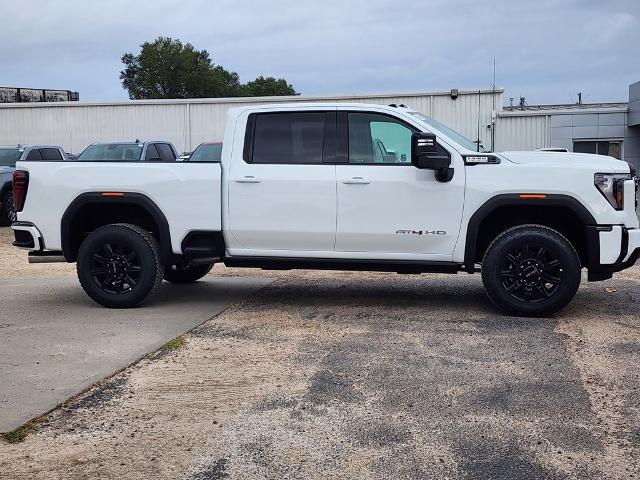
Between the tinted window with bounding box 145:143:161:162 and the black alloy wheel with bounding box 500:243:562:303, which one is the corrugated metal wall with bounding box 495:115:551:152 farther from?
the black alloy wheel with bounding box 500:243:562:303

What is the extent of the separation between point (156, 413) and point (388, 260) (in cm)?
321

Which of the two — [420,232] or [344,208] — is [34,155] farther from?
[420,232]

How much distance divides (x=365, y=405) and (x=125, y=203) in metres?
3.96

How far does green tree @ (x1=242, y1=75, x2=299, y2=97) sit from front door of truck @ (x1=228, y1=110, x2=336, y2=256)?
272 feet

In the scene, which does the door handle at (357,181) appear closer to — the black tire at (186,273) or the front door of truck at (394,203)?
the front door of truck at (394,203)

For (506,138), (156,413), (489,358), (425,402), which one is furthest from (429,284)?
(506,138)

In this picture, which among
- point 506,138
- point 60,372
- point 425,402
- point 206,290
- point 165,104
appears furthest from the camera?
point 165,104

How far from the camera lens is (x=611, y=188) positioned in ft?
22.1

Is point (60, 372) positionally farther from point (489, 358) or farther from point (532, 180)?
point (532, 180)

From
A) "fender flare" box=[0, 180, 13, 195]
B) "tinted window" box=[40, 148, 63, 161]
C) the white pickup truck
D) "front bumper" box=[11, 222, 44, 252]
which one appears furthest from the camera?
"tinted window" box=[40, 148, 63, 161]

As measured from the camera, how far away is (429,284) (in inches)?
360

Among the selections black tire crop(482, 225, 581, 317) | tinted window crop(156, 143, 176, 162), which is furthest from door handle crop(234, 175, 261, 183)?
tinted window crop(156, 143, 176, 162)

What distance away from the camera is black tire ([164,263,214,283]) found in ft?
29.9

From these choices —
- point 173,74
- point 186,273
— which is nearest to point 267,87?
point 173,74
